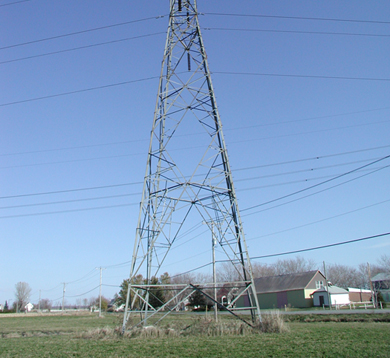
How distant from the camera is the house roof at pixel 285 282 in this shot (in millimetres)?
58219

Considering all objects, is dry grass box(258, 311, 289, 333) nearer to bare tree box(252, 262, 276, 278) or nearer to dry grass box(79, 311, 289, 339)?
dry grass box(79, 311, 289, 339)

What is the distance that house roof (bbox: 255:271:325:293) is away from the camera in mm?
58219

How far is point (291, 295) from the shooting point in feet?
193

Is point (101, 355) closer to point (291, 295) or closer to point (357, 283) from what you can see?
A: point (291, 295)


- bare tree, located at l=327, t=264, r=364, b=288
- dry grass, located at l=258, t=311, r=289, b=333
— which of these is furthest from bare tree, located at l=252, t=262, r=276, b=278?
dry grass, located at l=258, t=311, r=289, b=333

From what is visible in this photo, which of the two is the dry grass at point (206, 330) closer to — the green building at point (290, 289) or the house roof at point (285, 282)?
the green building at point (290, 289)


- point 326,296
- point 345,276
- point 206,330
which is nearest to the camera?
point 206,330

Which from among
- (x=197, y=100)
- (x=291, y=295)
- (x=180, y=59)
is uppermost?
(x=180, y=59)

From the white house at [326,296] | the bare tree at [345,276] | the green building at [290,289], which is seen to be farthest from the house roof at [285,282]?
the bare tree at [345,276]

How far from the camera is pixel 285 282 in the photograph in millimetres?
61688

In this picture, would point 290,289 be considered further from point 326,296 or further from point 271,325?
point 271,325

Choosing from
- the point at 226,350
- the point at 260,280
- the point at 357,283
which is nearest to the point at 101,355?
the point at 226,350

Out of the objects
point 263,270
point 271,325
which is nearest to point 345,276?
point 263,270

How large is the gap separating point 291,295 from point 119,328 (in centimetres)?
4879
